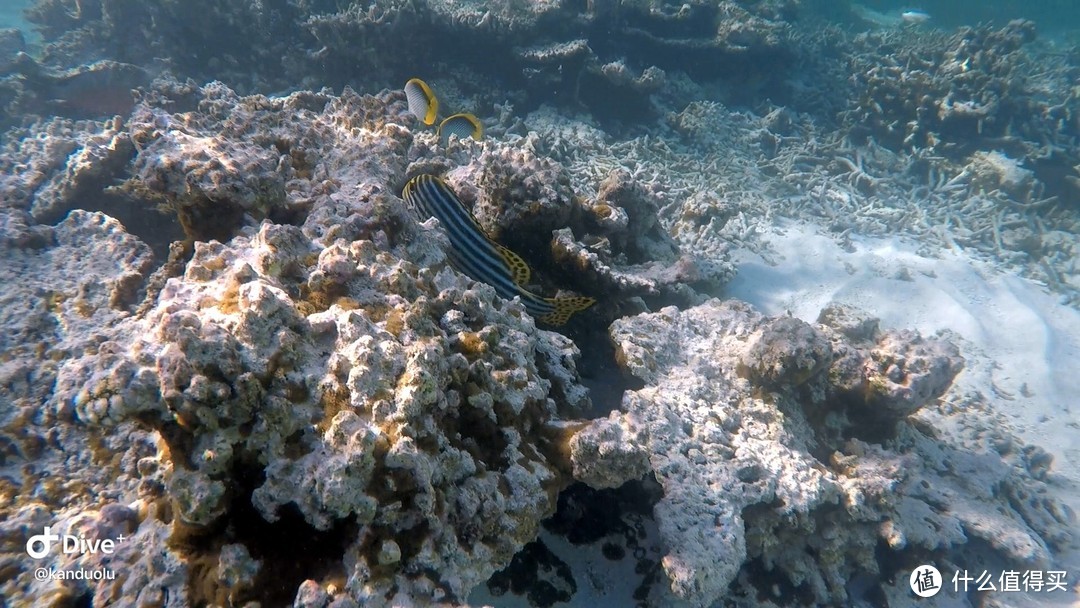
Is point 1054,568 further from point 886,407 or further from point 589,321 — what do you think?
point 589,321

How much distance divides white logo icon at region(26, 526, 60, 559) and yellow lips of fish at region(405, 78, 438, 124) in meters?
4.05

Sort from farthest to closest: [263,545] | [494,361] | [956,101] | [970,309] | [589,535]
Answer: [956,101] < [970,309] < [589,535] < [494,361] < [263,545]

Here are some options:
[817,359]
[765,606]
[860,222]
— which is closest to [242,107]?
[817,359]

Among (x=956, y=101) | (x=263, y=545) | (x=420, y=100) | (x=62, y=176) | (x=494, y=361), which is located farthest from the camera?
(x=956, y=101)

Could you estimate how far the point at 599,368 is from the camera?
12.0 feet

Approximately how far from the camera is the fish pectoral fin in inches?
113

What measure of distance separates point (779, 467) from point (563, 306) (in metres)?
1.60

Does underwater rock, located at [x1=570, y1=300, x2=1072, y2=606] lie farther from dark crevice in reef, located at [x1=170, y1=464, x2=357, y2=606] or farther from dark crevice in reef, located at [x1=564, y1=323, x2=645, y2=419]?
dark crevice in reef, located at [x1=170, y1=464, x2=357, y2=606]

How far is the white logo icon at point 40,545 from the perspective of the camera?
1683 millimetres

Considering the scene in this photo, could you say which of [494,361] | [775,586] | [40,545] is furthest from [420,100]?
[775,586]

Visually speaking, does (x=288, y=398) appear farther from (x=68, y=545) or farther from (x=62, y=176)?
(x=62, y=176)

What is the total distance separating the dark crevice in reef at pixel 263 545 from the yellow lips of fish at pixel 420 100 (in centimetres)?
399

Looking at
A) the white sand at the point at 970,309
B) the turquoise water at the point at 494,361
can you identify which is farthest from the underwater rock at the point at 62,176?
the white sand at the point at 970,309

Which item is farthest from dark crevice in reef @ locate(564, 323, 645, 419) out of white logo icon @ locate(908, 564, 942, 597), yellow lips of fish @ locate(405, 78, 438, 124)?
yellow lips of fish @ locate(405, 78, 438, 124)
